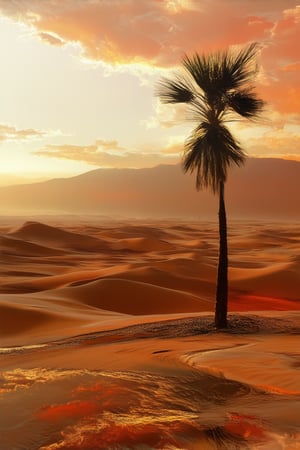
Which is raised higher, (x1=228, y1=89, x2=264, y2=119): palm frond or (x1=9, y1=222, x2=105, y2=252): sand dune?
(x1=228, y1=89, x2=264, y2=119): palm frond

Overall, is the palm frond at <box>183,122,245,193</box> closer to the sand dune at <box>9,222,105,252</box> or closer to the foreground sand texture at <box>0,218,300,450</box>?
the foreground sand texture at <box>0,218,300,450</box>

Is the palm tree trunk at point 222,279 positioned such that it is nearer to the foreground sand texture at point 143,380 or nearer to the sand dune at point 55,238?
the foreground sand texture at point 143,380

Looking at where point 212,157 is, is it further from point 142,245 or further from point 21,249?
point 142,245

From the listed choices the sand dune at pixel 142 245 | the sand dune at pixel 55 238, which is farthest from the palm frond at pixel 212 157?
the sand dune at pixel 142 245

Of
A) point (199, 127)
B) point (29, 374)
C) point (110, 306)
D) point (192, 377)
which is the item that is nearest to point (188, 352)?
point (192, 377)

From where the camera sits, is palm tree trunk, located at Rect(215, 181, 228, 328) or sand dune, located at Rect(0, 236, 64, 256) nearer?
palm tree trunk, located at Rect(215, 181, 228, 328)

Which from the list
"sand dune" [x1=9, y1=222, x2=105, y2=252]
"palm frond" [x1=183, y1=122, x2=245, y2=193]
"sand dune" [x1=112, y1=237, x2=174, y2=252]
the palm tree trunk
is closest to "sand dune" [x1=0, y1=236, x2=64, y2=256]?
"sand dune" [x1=9, y1=222, x2=105, y2=252]

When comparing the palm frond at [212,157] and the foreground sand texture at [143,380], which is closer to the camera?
the foreground sand texture at [143,380]

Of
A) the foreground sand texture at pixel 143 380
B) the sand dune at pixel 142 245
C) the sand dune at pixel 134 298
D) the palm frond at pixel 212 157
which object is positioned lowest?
the sand dune at pixel 142 245

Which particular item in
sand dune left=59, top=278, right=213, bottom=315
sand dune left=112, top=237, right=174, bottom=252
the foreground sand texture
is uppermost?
the foreground sand texture

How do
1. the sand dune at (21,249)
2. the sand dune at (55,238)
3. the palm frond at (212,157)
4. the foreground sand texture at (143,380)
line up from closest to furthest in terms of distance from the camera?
the foreground sand texture at (143,380) → the palm frond at (212,157) → the sand dune at (21,249) → the sand dune at (55,238)

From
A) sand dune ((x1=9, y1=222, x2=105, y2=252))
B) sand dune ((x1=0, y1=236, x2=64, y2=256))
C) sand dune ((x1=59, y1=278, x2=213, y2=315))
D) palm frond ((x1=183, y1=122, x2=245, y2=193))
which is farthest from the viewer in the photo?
sand dune ((x1=9, y1=222, x2=105, y2=252))

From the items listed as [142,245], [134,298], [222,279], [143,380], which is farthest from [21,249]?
[143,380]

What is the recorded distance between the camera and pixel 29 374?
7988mm
